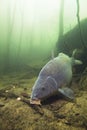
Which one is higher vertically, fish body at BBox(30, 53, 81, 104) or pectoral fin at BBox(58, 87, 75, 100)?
fish body at BBox(30, 53, 81, 104)

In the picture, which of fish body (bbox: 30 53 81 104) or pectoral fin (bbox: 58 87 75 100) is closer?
fish body (bbox: 30 53 81 104)

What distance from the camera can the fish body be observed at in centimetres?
352

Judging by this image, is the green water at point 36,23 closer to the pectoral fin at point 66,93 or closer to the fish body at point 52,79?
the fish body at point 52,79

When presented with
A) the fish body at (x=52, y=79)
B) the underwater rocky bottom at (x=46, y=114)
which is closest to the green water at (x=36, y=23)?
the fish body at (x=52, y=79)

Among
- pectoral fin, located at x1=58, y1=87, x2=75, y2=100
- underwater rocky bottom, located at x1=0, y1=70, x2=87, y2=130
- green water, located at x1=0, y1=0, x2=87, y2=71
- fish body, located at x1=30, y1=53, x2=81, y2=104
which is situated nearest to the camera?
underwater rocky bottom, located at x1=0, y1=70, x2=87, y2=130

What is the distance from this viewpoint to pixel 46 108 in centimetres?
351

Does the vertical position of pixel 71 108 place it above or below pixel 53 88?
below

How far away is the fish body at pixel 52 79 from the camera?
11.5ft

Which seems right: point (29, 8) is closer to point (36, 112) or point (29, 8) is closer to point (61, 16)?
point (61, 16)

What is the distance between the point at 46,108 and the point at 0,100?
116 cm

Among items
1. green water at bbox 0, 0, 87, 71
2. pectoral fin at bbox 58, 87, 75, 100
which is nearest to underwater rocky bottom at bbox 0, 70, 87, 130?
pectoral fin at bbox 58, 87, 75, 100

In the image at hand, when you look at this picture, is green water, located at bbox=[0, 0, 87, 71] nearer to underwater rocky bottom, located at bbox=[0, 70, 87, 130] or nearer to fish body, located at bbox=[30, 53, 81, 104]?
fish body, located at bbox=[30, 53, 81, 104]

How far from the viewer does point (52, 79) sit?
3.77 meters

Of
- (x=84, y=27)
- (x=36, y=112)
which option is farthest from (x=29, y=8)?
(x=36, y=112)
